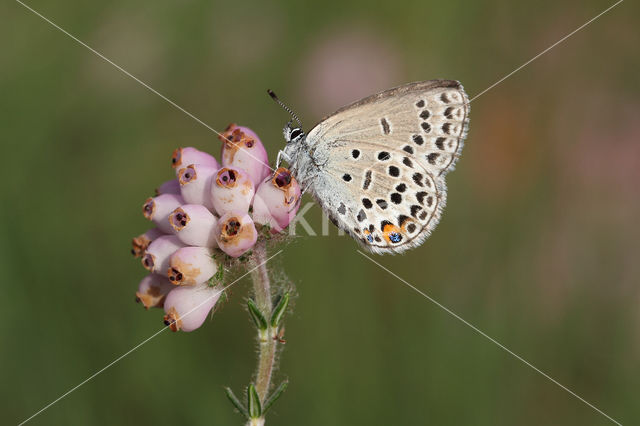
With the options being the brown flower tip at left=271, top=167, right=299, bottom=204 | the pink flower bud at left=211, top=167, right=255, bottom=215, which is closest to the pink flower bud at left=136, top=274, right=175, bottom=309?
the pink flower bud at left=211, top=167, right=255, bottom=215

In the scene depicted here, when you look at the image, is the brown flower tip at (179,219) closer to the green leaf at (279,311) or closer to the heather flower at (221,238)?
the heather flower at (221,238)

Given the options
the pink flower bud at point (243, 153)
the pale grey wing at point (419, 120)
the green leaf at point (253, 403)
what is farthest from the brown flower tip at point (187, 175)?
the green leaf at point (253, 403)

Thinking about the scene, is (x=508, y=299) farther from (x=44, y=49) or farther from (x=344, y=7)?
(x=44, y=49)

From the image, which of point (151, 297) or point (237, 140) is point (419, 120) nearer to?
point (237, 140)

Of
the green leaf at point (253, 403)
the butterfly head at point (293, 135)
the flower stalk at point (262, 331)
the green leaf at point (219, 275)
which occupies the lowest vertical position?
the green leaf at point (253, 403)

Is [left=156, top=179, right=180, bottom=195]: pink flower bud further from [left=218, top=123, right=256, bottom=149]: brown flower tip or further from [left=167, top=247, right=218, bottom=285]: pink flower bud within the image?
[left=167, top=247, right=218, bottom=285]: pink flower bud

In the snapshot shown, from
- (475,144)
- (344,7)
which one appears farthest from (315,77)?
(475,144)
